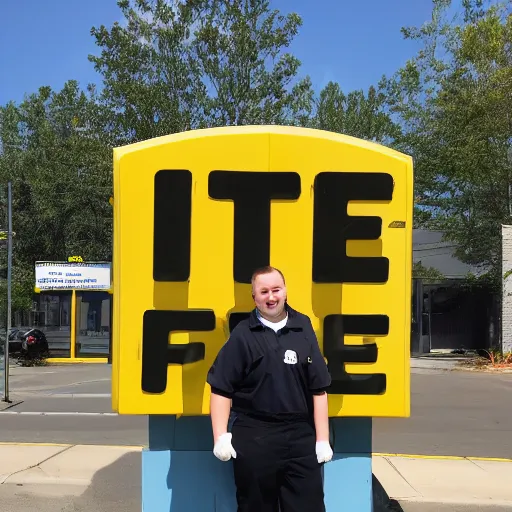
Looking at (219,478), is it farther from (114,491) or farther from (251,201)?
(114,491)

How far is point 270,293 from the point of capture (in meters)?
2.86

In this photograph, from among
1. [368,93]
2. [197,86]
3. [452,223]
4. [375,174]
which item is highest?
[368,93]

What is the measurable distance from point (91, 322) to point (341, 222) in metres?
18.7

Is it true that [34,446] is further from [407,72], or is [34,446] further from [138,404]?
[407,72]

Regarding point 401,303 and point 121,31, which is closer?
point 401,303

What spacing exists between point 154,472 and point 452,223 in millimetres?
19719

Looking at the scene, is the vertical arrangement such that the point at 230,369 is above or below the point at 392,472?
above

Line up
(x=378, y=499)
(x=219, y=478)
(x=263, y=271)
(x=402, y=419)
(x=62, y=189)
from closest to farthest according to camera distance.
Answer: (x=263, y=271), (x=219, y=478), (x=378, y=499), (x=402, y=419), (x=62, y=189)

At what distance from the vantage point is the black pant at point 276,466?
2.80 metres

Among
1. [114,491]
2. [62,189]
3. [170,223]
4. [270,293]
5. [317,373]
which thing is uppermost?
[62,189]

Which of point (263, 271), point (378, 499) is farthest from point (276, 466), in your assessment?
point (378, 499)

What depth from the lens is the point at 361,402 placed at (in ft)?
10.3

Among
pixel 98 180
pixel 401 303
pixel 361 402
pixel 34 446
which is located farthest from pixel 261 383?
pixel 98 180

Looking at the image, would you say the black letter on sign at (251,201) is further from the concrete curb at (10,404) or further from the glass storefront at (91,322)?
the glass storefront at (91,322)
